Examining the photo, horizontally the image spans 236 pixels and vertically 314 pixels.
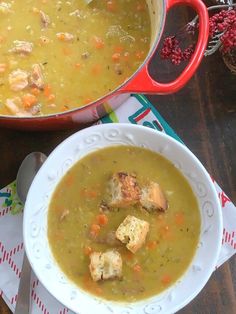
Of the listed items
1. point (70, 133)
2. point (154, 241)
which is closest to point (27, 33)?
point (70, 133)

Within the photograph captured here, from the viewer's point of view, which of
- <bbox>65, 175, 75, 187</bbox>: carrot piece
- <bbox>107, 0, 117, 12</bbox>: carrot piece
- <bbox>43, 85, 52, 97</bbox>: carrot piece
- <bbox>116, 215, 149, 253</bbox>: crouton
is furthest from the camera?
<bbox>107, 0, 117, 12</bbox>: carrot piece

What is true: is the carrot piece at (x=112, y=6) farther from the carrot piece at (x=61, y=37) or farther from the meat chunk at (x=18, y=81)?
the meat chunk at (x=18, y=81)

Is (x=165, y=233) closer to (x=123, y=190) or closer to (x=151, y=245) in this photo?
(x=151, y=245)

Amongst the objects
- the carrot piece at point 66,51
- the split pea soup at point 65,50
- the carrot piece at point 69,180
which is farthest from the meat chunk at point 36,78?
the carrot piece at point 69,180

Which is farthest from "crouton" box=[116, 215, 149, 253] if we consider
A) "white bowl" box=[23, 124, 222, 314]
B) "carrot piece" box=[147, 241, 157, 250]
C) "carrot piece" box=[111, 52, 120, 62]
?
Result: "carrot piece" box=[111, 52, 120, 62]

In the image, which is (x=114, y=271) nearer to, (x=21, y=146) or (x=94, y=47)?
(x=21, y=146)

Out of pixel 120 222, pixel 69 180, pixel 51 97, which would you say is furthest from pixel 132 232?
pixel 51 97

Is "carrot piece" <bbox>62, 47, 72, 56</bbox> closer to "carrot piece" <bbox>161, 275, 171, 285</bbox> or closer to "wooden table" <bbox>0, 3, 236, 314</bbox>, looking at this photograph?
"wooden table" <bbox>0, 3, 236, 314</bbox>

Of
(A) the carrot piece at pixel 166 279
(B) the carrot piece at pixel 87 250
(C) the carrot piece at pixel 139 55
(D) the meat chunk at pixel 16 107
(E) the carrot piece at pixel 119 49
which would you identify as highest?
(E) the carrot piece at pixel 119 49
